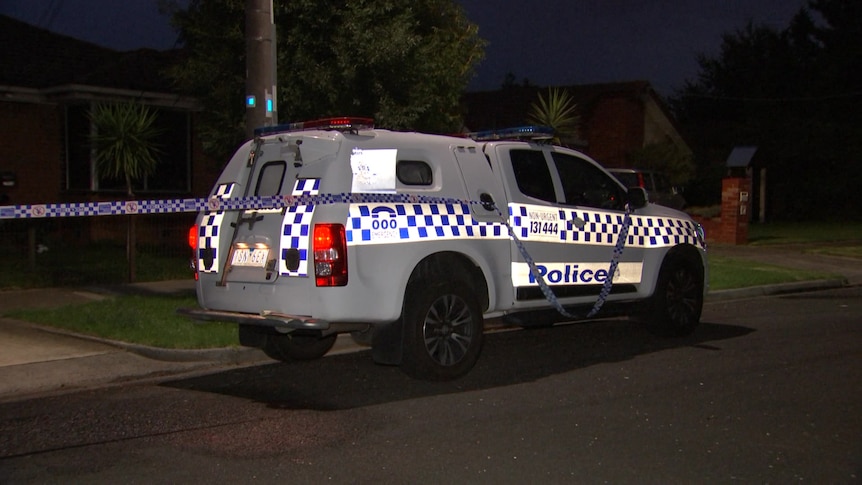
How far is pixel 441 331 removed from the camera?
7.31 metres

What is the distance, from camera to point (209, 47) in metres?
14.0

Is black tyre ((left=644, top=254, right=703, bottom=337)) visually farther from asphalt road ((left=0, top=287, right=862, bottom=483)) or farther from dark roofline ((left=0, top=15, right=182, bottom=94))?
dark roofline ((left=0, top=15, right=182, bottom=94))

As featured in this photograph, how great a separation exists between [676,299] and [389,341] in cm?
365

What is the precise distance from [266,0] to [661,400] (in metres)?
5.83

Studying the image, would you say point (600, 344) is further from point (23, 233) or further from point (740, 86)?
point (740, 86)

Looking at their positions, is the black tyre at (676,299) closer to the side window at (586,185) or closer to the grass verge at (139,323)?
the side window at (586,185)

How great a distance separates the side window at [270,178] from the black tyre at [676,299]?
3999mm

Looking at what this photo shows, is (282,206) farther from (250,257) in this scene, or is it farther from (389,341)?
(389,341)

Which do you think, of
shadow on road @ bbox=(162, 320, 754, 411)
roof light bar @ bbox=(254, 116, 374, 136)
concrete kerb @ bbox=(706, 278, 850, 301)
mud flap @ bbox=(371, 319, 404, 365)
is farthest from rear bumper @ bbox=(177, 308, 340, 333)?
concrete kerb @ bbox=(706, 278, 850, 301)

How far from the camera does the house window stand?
18.5 m

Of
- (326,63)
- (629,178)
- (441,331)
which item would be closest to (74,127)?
(326,63)

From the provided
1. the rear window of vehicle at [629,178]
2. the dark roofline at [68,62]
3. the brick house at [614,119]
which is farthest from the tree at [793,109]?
the dark roofline at [68,62]

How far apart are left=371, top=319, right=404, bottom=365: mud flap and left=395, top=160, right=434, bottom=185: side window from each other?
3.80ft

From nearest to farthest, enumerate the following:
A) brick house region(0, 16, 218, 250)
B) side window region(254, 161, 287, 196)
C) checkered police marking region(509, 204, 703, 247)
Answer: side window region(254, 161, 287, 196) → checkered police marking region(509, 204, 703, 247) → brick house region(0, 16, 218, 250)
